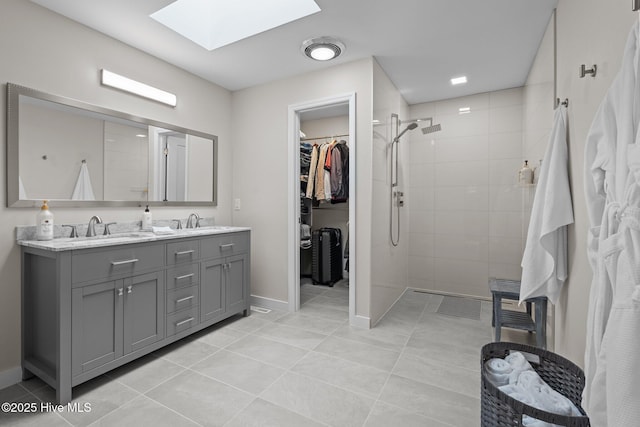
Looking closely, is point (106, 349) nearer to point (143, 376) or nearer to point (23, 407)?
point (143, 376)

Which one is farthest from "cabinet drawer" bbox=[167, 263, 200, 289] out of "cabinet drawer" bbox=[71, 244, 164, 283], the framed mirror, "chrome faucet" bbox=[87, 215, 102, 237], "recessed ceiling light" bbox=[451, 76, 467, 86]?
"recessed ceiling light" bbox=[451, 76, 467, 86]

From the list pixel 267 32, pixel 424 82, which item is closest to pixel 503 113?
pixel 424 82

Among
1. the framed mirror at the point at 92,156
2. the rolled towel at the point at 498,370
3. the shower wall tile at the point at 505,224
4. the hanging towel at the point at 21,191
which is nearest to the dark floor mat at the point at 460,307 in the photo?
the shower wall tile at the point at 505,224

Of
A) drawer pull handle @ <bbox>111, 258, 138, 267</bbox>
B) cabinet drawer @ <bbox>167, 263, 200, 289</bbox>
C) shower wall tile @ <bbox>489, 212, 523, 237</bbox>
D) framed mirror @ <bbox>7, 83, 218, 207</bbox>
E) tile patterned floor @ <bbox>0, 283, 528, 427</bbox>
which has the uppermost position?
framed mirror @ <bbox>7, 83, 218, 207</bbox>

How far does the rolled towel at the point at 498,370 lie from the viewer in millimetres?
1321

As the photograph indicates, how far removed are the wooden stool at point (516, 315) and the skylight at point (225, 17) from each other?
2425mm

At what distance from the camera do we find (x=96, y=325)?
5.90ft

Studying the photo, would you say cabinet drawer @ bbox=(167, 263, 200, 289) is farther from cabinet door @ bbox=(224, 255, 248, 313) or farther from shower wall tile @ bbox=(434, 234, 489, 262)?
shower wall tile @ bbox=(434, 234, 489, 262)

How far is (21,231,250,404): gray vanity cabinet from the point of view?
1670 mm

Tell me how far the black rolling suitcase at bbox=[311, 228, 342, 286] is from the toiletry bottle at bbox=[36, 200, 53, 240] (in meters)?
2.87

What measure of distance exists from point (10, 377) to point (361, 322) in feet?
8.03

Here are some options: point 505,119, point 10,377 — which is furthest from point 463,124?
point 10,377

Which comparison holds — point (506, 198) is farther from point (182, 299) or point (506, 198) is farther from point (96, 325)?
point (96, 325)

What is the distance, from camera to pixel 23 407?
64.0 inches
